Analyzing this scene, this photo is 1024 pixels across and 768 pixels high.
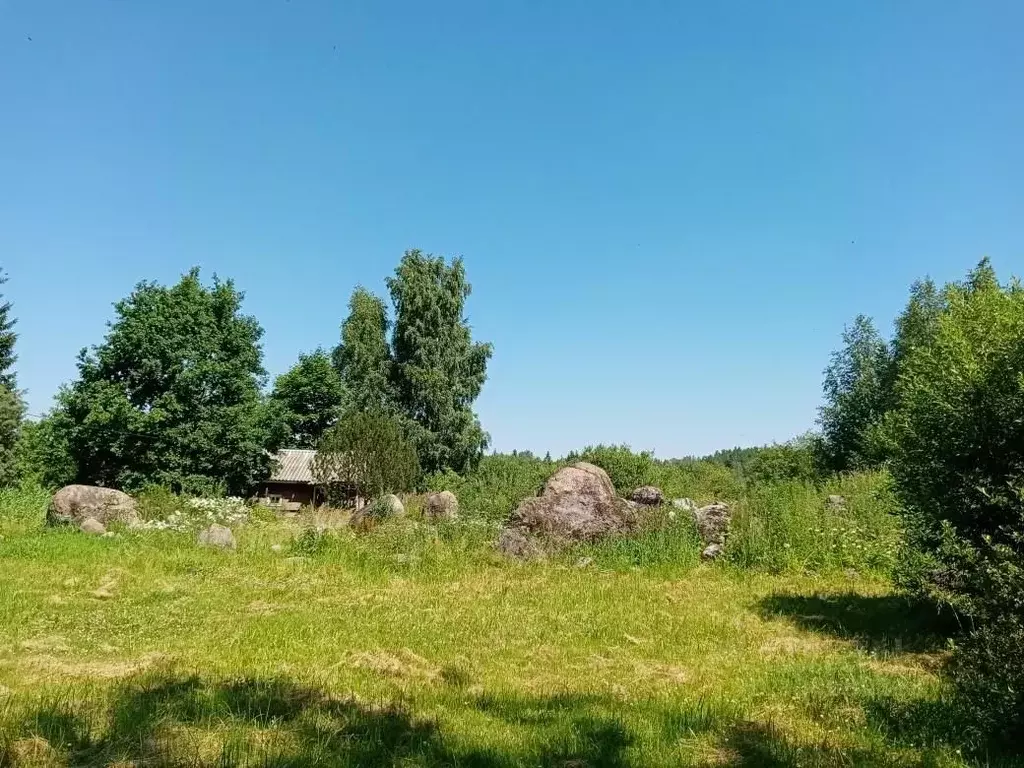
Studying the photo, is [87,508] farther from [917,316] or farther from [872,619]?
[917,316]

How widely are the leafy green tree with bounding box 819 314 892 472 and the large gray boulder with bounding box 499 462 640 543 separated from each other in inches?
1053

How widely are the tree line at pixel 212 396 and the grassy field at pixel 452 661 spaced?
1371 centimetres

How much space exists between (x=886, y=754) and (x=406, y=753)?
10.1 ft

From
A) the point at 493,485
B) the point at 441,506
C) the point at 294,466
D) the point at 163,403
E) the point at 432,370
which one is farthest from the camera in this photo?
the point at 294,466

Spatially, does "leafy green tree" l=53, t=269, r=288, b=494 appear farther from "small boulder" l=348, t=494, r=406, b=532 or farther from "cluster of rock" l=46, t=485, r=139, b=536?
"small boulder" l=348, t=494, r=406, b=532

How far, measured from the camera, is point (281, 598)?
9914 mm

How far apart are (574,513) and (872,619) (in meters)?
6.75

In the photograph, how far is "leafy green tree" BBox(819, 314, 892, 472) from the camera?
126 feet

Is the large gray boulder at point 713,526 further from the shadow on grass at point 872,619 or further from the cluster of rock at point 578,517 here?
the shadow on grass at point 872,619

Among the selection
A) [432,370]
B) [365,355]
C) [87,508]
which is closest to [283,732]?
[87,508]

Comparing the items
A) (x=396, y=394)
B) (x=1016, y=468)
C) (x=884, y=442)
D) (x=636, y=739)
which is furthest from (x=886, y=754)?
(x=396, y=394)

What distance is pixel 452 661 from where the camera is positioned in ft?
22.6

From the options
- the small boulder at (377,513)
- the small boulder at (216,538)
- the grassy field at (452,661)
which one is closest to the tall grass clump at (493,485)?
the small boulder at (377,513)

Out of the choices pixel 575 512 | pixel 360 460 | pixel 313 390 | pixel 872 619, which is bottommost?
pixel 872 619
